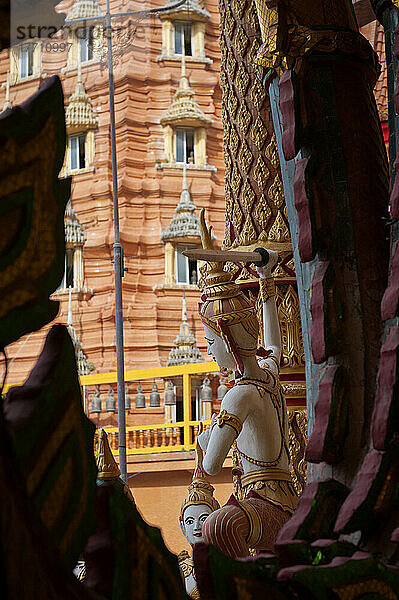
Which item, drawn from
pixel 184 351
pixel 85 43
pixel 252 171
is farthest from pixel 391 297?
pixel 85 43

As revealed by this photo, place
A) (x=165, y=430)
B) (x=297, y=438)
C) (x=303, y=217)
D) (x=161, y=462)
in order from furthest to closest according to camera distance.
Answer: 1. (x=165, y=430)
2. (x=161, y=462)
3. (x=297, y=438)
4. (x=303, y=217)

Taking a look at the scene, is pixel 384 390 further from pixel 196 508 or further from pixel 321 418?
pixel 196 508

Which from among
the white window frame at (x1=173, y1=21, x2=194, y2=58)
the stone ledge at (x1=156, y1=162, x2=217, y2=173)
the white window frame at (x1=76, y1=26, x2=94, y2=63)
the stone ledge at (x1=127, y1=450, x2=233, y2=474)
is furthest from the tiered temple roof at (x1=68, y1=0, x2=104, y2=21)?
the stone ledge at (x1=127, y1=450, x2=233, y2=474)

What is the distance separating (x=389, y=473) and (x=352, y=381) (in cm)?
9

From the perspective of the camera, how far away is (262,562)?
44 centimetres

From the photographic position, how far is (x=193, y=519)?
1338 millimetres

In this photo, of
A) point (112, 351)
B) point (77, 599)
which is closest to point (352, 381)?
point (77, 599)

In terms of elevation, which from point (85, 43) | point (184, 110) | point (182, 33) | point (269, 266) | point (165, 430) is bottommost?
point (165, 430)

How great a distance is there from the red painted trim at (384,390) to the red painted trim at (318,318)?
54mm

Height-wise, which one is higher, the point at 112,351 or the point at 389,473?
the point at 112,351

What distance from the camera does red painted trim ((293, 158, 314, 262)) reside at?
24.9 inches

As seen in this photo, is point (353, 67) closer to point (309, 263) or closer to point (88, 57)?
point (309, 263)

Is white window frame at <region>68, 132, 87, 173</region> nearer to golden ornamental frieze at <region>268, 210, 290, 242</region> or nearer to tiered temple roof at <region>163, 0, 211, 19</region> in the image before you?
tiered temple roof at <region>163, 0, 211, 19</region>

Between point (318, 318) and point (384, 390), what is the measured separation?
0.08 metres
